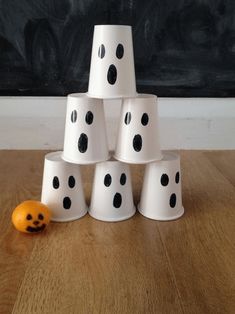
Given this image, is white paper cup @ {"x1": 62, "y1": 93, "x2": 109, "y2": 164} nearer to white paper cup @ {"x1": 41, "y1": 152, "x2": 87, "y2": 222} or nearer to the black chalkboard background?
white paper cup @ {"x1": 41, "y1": 152, "x2": 87, "y2": 222}

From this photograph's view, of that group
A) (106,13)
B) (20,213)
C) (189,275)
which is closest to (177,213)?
(189,275)

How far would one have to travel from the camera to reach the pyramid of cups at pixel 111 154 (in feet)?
2.18

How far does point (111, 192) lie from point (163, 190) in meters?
0.11

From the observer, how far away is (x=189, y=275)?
534 mm

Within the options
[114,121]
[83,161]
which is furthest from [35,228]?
[114,121]

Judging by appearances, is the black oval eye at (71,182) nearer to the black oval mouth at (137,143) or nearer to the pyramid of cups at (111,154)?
the pyramid of cups at (111,154)

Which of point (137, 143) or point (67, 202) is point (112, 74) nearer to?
point (137, 143)

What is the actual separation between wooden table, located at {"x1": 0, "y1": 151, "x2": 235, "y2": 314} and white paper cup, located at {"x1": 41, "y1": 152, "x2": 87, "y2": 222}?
0.03m

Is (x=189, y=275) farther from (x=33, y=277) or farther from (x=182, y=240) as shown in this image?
(x=33, y=277)

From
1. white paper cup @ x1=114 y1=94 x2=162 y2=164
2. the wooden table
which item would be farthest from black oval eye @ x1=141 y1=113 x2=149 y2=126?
the wooden table

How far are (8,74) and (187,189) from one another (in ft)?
2.56

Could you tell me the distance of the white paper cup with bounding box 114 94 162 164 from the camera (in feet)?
2.23

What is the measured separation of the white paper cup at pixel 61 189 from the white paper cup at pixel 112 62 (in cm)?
16

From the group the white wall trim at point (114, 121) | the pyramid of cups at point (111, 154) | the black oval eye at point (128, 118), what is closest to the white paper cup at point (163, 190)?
the pyramid of cups at point (111, 154)
